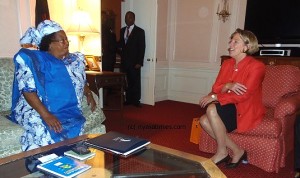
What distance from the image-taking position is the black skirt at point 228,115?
6.13ft

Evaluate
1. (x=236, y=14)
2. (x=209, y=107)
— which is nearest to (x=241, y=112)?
(x=209, y=107)

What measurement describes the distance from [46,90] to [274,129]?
66.4 inches

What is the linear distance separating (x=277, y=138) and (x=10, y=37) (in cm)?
265

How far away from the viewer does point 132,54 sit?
13.2ft

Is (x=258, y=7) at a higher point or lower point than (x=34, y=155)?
higher

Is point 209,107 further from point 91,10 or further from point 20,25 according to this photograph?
point 91,10

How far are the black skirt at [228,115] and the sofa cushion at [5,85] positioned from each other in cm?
169

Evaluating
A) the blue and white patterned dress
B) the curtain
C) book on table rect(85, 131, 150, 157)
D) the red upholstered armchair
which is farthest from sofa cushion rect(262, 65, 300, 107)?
the curtain

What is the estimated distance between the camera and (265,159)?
1.87 metres

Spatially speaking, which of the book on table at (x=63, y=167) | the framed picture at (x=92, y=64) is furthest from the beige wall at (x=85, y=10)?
the book on table at (x=63, y=167)

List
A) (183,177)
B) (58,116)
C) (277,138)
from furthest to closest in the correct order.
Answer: (277,138) < (58,116) < (183,177)

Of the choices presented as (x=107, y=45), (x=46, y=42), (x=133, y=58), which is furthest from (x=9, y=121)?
(x=107, y=45)

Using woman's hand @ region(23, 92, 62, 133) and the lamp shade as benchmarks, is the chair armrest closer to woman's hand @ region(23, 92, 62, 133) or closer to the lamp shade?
woman's hand @ region(23, 92, 62, 133)

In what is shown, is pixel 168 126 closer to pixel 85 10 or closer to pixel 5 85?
pixel 5 85
